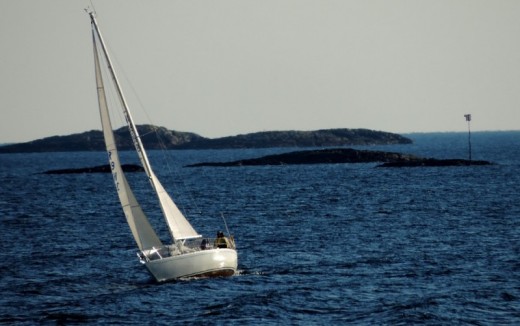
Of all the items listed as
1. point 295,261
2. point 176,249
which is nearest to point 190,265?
point 176,249

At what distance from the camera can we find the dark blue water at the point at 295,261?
130ft

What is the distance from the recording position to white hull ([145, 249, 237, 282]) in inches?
1764

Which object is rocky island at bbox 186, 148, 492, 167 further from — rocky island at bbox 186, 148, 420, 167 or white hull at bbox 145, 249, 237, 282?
white hull at bbox 145, 249, 237, 282

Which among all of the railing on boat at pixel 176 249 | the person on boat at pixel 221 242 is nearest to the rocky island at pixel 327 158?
the person on boat at pixel 221 242

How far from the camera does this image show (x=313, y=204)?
3750 inches

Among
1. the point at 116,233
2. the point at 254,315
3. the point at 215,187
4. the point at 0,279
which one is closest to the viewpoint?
the point at 254,315

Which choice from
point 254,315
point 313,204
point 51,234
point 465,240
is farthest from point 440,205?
point 254,315

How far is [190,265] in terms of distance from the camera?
148 ft

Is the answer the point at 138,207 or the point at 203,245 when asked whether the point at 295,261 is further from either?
the point at 138,207

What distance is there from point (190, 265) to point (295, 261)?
32.9 feet

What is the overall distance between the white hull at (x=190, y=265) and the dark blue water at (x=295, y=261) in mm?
511

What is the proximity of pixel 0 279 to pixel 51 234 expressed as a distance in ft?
72.7

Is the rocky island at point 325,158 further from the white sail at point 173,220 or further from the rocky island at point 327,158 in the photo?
the white sail at point 173,220

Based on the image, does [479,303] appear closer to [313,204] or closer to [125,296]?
[125,296]
